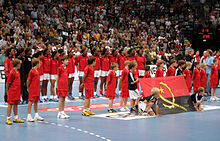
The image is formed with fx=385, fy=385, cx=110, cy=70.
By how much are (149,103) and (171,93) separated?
121 centimetres

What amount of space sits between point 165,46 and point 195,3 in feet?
20.2

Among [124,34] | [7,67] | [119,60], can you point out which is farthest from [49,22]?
[7,67]

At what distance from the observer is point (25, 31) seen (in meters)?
22.1

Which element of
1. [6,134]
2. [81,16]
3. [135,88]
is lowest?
[6,134]

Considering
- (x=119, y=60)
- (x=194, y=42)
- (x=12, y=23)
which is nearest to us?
(x=119, y=60)

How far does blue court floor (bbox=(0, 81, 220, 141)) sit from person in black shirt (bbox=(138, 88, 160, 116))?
407 millimetres

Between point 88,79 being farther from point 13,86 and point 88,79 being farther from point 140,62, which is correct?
point 140,62

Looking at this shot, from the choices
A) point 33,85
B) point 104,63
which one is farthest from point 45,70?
point 33,85

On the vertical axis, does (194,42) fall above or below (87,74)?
above

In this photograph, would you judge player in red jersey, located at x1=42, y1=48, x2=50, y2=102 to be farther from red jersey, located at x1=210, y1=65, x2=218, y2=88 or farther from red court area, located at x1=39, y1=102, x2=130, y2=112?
red jersey, located at x1=210, y1=65, x2=218, y2=88

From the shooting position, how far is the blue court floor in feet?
27.3

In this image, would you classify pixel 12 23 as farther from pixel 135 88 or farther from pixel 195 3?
pixel 195 3

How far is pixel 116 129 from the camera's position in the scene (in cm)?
920

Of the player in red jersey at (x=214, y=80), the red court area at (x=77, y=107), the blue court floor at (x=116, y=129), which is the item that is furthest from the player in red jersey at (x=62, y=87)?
the player in red jersey at (x=214, y=80)
